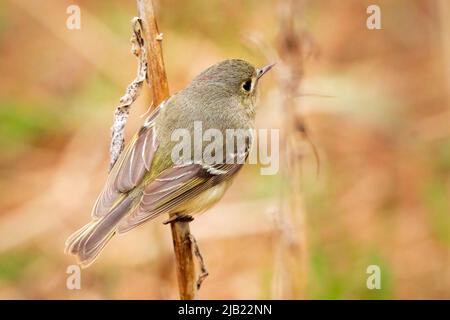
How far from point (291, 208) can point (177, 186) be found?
0.56 m

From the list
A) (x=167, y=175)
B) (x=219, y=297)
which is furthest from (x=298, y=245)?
(x=219, y=297)

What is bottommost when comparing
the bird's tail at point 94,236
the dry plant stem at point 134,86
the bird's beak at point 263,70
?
the bird's tail at point 94,236

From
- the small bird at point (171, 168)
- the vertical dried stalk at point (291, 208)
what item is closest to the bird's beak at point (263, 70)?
the small bird at point (171, 168)

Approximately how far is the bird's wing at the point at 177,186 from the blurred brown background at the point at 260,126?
0.91 m

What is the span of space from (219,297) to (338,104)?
155 centimetres

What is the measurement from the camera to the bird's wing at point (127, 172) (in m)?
3.64

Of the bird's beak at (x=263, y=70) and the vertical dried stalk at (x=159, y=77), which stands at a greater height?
the bird's beak at (x=263, y=70)

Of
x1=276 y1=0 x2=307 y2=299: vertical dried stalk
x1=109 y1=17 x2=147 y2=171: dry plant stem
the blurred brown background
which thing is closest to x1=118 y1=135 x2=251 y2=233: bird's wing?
x1=109 y1=17 x2=147 y2=171: dry plant stem

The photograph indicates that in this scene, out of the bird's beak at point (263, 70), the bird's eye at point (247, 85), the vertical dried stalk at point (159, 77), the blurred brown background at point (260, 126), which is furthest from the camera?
the blurred brown background at point (260, 126)

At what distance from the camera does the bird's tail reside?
3.38 m

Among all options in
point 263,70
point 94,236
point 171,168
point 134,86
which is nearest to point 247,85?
point 263,70

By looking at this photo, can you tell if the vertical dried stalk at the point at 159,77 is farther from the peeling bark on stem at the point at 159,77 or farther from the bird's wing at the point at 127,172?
the bird's wing at the point at 127,172

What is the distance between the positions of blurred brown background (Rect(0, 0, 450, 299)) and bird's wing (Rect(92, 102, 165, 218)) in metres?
1.09

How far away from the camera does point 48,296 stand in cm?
505
